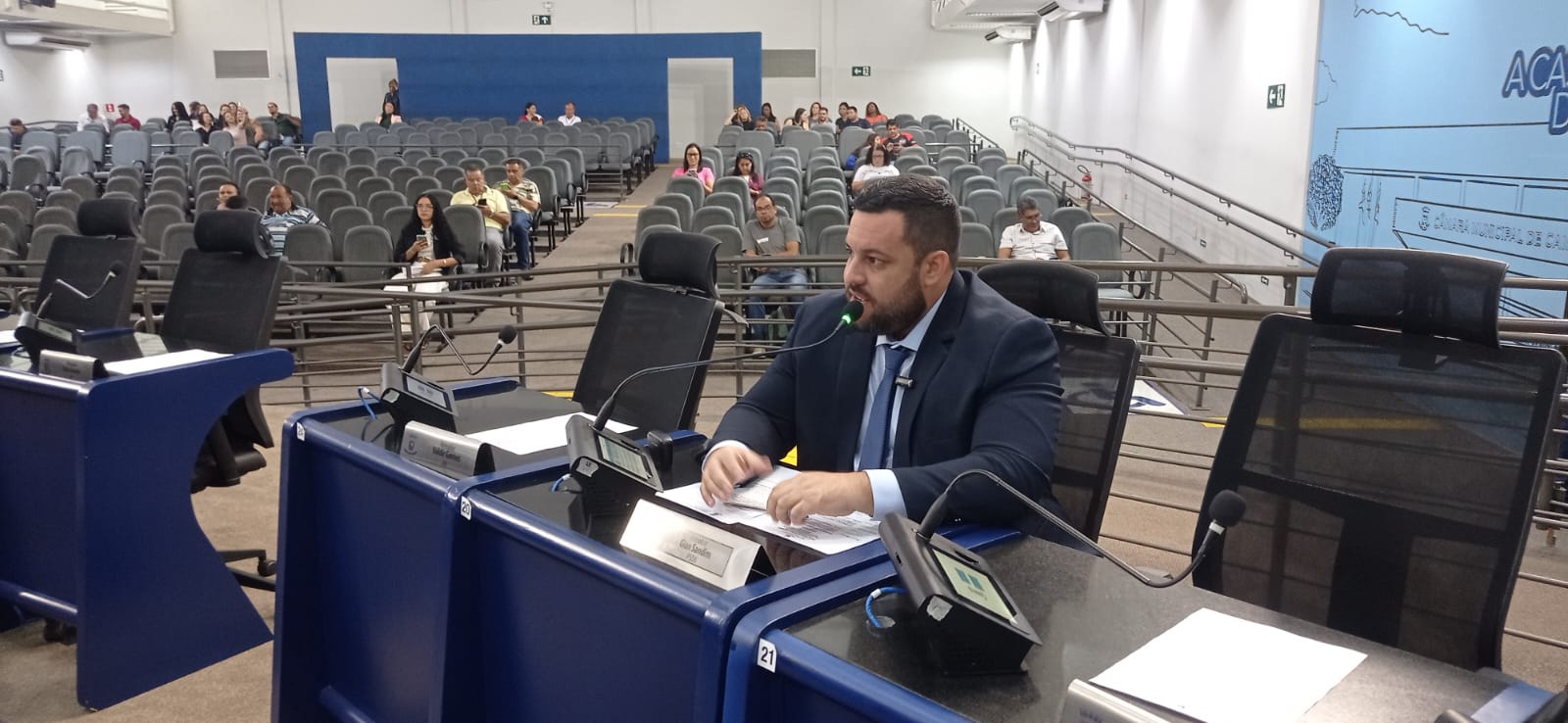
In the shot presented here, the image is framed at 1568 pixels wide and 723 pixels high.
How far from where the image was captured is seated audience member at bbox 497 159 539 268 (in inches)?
316

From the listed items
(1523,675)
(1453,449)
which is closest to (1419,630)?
(1453,449)

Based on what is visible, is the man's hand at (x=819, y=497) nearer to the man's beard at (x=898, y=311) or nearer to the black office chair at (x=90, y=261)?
the man's beard at (x=898, y=311)

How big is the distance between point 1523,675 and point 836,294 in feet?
6.98

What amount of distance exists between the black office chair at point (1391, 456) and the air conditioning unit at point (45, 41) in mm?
21947

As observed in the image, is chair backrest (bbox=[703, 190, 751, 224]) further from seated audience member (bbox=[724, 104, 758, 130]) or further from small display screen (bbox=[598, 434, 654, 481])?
seated audience member (bbox=[724, 104, 758, 130])

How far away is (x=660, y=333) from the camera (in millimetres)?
2648

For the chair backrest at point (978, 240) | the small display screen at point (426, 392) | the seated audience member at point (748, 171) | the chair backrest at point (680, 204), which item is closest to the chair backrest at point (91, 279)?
the small display screen at point (426, 392)

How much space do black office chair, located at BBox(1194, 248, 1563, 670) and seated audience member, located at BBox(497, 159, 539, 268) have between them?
6.78 m

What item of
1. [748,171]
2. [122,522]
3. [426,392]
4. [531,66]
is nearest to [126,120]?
[531,66]

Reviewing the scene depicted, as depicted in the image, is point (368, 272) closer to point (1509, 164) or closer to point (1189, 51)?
point (1509, 164)

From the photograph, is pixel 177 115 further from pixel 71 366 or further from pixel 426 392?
pixel 426 392

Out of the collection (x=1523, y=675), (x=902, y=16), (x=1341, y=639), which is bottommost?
(x=1523, y=675)

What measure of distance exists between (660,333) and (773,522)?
4.11 feet

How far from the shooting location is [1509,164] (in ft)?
16.4
